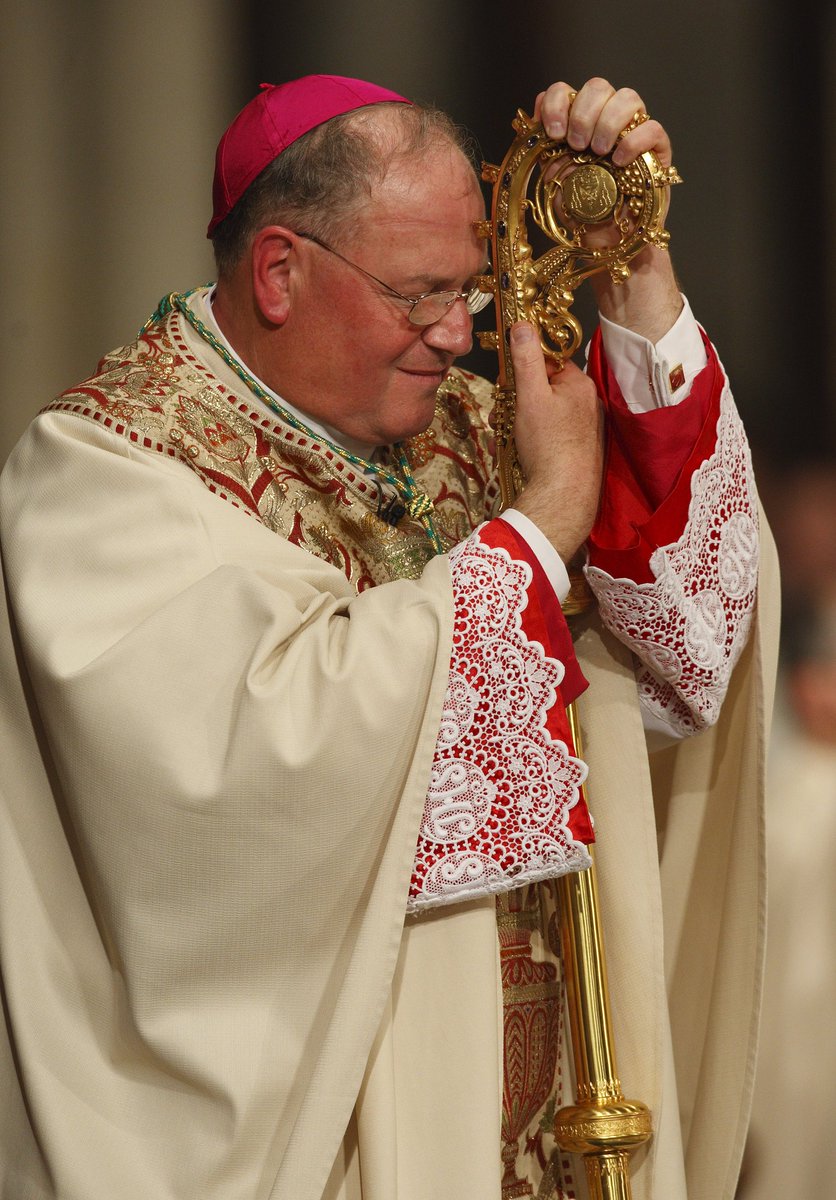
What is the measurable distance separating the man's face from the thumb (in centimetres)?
12

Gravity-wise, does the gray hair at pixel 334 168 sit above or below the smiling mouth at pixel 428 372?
above

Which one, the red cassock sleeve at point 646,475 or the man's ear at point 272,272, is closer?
the red cassock sleeve at point 646,475

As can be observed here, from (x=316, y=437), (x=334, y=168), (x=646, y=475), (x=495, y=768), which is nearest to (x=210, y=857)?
(x=495, y=768)

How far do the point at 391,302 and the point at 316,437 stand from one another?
0.24m

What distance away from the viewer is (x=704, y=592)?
7.39 ft

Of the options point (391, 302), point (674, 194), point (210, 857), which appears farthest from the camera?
point (674, 194)

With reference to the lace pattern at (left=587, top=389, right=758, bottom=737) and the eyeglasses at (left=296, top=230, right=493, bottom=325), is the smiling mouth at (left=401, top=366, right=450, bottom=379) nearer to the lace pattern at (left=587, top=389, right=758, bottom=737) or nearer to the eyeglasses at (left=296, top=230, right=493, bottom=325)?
the eyeglasses at (left=296, top=230, right=493, bottom=325)

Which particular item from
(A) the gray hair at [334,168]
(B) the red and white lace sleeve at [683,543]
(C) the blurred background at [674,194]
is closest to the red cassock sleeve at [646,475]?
(B) the red and white lace sleeve at [683,543]

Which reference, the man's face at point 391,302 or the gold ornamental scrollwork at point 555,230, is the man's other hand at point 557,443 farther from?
the man's face at point 391,302

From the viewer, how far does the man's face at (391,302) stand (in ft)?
7.48

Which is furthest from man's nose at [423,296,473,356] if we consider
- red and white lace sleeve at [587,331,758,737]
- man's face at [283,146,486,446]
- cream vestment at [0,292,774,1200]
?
cream vestment at [0,292,774,1200]

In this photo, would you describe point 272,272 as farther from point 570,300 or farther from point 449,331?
point 570,300

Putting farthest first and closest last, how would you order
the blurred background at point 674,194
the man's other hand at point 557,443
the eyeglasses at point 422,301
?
the blurred background at point 674,194
the eyeglasses at point 422,301
the man's other hand at point 557,443

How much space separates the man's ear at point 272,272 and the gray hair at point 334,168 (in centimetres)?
3
